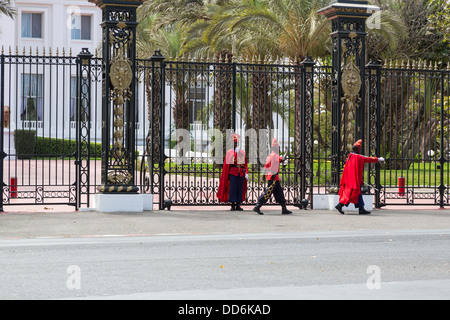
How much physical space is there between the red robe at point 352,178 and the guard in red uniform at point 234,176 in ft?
7.13

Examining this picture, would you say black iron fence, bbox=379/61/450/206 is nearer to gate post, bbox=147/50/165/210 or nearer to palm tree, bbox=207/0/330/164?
palm tree, bbox=207/0/330/164

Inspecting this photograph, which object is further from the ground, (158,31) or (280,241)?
(158,31)

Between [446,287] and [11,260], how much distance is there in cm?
542

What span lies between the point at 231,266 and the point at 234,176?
7.86 meters

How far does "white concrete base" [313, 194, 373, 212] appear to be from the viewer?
60.4 feet

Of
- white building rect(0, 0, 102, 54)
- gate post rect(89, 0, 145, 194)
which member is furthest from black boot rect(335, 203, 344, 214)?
white building rect(0, 0, 102, 54)

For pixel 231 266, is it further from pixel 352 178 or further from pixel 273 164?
pixel 352 178

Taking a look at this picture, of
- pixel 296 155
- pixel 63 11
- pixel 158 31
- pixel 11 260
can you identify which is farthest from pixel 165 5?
pixel 11 260

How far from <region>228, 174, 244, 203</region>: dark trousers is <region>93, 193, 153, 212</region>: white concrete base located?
1976 millimetres

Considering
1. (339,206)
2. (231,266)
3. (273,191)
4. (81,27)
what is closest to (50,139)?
(273,191)

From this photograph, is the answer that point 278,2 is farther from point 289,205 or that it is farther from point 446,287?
point 446,287

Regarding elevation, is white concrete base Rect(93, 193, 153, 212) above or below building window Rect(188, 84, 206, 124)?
below

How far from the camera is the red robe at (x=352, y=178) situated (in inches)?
687

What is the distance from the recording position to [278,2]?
27.9m
